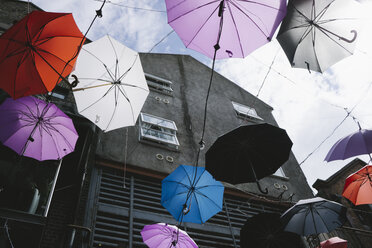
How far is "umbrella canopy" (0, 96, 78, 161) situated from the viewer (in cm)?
539

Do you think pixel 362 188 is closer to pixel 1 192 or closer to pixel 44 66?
pixel 44 66

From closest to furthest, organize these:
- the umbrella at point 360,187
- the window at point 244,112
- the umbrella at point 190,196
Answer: the umbrella at point 190,196
the umbrella at point 360,187
the window at point 244,112

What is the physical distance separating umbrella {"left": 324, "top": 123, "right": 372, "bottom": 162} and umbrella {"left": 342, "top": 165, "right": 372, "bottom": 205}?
0.91 m

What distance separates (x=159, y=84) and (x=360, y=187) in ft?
30.6

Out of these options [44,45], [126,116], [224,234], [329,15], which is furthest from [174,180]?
[329,15]

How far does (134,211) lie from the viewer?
7367 millimetres

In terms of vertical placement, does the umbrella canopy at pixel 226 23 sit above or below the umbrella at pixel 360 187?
above

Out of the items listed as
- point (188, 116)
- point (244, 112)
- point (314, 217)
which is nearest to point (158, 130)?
point (188, 116)

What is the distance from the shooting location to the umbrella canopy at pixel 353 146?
6172 millimetres

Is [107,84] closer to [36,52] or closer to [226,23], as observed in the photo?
[36,52]

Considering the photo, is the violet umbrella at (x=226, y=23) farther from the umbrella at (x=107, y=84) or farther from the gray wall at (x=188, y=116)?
the gray wall at (x=188, y=116)

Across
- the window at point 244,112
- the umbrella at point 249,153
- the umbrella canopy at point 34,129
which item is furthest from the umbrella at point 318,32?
the window at point 244,112

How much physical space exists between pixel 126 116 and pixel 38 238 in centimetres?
302

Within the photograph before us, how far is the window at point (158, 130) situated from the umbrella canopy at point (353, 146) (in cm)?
551
